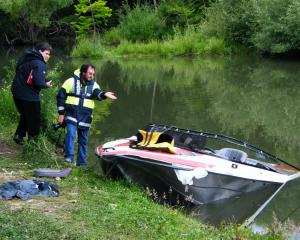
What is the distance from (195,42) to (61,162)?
27108mm

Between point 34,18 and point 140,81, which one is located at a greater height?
point 34,18

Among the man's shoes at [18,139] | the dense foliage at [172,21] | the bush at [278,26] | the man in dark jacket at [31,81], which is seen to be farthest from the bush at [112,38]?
the man in dark jacket at [31,81]

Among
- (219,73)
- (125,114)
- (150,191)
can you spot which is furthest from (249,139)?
(219,73)

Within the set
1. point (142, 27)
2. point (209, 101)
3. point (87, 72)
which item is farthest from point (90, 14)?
point (87, 72)

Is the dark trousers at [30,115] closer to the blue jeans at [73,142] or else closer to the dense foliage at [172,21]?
the blue jeans at [73,142]

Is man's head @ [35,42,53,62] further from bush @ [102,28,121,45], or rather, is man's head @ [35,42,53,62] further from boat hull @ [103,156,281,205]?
bush @ [102,28,121,45]

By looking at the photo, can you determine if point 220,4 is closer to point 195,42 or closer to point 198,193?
point 195,42

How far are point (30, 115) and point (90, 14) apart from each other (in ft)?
110

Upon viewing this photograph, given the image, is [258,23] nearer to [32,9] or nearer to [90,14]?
[90,14]

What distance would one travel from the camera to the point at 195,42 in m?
34.4

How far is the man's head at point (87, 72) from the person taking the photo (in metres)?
7.94

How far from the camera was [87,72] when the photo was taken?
7977mm

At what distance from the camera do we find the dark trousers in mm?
8221

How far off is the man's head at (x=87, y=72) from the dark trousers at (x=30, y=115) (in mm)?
852
